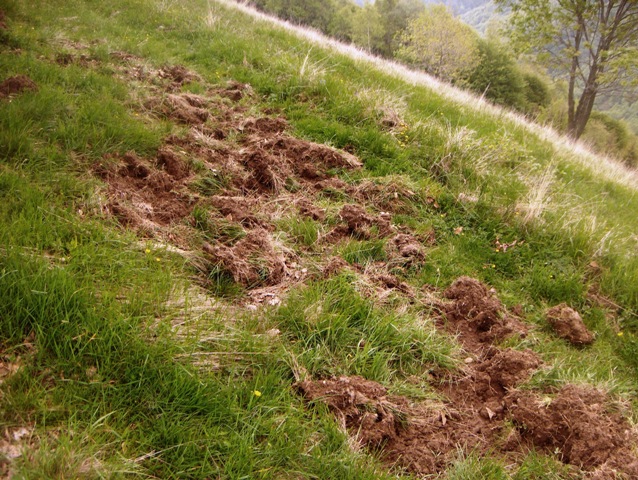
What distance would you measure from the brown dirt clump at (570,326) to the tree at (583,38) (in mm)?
17749

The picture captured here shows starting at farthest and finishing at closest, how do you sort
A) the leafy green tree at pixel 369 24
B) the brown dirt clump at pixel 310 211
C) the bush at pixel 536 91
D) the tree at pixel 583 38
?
the leafy green tree at pixel 369 24
the bush at pixel 536 91
the tree at pixel 583 38
the brown dirt clump at pixel 310 211

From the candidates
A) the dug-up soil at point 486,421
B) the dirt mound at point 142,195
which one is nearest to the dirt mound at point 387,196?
the dirt mound at point 142,195

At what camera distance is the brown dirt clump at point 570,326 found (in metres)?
3.15

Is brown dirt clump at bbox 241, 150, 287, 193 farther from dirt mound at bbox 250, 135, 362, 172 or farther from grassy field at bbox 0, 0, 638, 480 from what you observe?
dirt mound at bbox 250, 135, 362, 172

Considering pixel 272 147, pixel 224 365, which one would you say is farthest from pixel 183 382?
pixel 272 147

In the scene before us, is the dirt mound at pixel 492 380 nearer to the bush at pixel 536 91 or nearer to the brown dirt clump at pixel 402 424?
the brown dirt clump at pixel 402 424

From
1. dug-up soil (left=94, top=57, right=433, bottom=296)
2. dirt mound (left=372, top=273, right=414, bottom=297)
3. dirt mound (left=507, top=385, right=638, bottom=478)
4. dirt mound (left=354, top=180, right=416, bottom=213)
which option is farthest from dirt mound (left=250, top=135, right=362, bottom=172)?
dirt mound (left=507, top=385, right=638, bottom=478)

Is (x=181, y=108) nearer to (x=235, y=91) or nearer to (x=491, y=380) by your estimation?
(x=235, y=91)

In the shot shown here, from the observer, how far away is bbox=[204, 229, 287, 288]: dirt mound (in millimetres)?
2887

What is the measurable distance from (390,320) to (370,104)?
4170 mm

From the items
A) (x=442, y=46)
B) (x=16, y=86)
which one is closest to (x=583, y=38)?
(x=442, y=46)

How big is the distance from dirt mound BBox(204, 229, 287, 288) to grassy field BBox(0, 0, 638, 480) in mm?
15

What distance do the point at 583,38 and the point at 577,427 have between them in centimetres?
2250

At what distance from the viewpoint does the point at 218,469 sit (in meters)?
1.65
